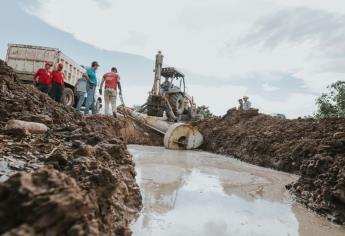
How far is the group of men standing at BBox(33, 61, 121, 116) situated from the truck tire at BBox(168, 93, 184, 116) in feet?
13.5

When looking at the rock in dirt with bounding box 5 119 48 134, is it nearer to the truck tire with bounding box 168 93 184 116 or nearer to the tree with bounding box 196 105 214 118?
the truck tire with bounding box 168 93 184 116

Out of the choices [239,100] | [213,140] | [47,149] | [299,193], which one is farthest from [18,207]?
[239,100]

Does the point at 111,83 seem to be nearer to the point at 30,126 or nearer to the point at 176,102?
the point at 176,102

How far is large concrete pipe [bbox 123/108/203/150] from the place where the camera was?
10.1 m

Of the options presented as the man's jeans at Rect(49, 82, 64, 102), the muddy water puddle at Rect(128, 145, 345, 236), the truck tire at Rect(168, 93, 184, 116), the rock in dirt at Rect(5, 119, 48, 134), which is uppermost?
the truck tire at Rect(168, 93, 184, 116)

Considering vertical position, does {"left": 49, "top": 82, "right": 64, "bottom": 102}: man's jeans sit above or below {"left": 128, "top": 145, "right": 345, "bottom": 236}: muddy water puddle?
above

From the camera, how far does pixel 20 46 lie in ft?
33.6

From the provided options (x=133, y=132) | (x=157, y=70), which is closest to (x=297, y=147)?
(x=133, y=132)

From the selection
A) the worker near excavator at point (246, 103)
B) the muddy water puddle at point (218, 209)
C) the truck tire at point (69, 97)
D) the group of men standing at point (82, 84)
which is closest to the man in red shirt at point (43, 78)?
the group of men standing at point (82, 84)

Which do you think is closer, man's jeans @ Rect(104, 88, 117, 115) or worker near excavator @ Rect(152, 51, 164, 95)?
man's jeans @ Rect(104, 88, 117, 115)

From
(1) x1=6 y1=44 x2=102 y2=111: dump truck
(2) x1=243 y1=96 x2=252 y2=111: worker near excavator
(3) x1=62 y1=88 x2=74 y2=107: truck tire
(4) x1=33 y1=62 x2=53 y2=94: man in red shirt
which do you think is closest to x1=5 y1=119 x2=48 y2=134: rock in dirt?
(4) x1=33 y1=62 x2=53 y2=94: man in red shirt

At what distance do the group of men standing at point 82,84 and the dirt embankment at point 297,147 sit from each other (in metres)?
3.94

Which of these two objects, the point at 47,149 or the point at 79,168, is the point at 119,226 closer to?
the point at 79,168

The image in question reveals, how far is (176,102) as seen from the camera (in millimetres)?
13766
